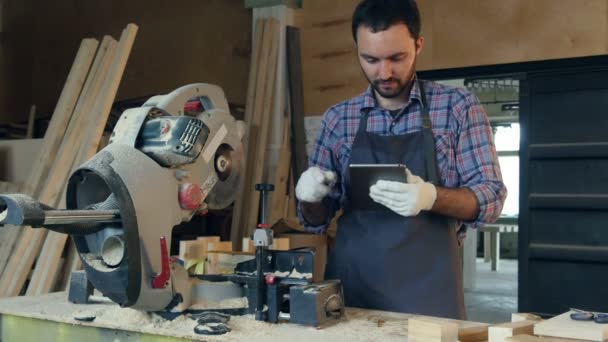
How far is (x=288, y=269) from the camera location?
5.47 ft

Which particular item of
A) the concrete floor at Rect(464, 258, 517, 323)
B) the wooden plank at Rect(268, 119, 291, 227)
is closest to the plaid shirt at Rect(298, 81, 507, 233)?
the wooden plank at Rect(268, 119, 291, 227)

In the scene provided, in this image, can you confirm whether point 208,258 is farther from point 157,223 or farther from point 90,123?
point 90,123

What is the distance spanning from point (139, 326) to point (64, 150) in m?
2.18

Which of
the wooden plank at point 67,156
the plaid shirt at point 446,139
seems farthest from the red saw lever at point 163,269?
the wooden plank at point 67,156

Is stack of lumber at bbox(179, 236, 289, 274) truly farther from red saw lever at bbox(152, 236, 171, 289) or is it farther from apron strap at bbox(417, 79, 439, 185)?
apron strap at bbox(417, 79, 439, 185)

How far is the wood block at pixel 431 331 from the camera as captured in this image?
47.9 inches

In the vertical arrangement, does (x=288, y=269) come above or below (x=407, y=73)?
below

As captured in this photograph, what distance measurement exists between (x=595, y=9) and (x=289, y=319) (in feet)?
8.47

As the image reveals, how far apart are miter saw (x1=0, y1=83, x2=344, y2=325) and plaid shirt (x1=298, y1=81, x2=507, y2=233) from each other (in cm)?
53

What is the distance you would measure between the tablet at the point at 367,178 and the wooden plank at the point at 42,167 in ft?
6.57

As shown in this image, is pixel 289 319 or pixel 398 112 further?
pixel 398 112

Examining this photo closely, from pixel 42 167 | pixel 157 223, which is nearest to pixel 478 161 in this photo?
pixel 157 223

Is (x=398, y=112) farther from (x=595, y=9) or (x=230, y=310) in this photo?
(x=595, y=9)

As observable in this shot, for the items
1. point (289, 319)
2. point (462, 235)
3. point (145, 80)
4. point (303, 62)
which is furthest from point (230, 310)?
point (145, 80)
